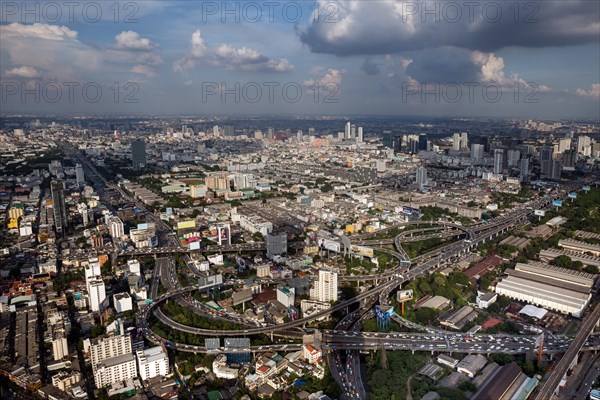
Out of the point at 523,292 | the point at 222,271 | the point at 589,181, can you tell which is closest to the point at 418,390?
the point at 523,292

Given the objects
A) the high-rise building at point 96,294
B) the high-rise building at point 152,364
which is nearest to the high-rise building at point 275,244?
the high-rise building at point 96,294

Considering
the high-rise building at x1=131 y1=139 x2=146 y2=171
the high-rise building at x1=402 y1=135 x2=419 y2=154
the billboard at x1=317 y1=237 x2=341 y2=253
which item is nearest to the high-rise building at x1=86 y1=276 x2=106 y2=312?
the billboard at x1=317 y1=237 x2=341 y2=253

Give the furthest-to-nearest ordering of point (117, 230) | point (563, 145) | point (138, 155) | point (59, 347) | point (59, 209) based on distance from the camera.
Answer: point (563, 145)
point (138, 155)
point (59, 209)
point (117, 230)
point (59, 347)

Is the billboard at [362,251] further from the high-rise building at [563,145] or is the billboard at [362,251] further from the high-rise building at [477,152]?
the high-rise building at [563,145]

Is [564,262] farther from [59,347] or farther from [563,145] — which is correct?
[563,145]

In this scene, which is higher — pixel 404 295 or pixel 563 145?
pixel 563 145

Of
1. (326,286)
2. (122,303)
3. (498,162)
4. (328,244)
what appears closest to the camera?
(122,303)

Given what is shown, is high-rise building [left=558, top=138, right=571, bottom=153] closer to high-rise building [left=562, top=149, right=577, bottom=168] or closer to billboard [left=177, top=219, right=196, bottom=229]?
high-rise building [left=562, top=149, right=577, bottom=168]

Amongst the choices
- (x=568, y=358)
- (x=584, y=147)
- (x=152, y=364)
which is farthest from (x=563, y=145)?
(x=152, y=364)
